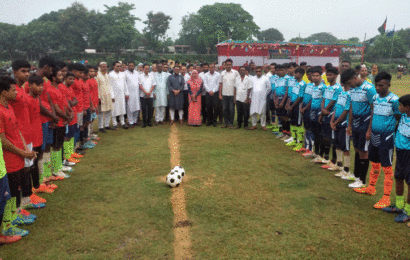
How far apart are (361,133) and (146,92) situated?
6.88 metres

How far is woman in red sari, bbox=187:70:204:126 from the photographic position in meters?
10.0

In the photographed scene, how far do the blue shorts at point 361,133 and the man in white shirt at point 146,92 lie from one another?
265 inches

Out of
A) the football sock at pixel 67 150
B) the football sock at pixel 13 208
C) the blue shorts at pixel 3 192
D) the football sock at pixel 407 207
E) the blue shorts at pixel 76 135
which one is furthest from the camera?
the blue shorts at pixel 76 135

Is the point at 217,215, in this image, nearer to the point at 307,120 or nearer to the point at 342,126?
the point at 342,126

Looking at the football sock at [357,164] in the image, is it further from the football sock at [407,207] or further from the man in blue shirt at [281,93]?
the man in blue shirt at [281,93]

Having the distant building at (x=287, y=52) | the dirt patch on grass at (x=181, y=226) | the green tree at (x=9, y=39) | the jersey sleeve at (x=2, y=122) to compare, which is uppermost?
the green tree at (x=9, y=39)

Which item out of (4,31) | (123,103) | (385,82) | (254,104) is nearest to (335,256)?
(385,82)

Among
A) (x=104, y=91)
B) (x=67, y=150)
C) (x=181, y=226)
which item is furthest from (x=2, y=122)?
(x=104, y=91)

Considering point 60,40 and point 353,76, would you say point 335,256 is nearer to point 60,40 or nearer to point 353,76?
point 353,76

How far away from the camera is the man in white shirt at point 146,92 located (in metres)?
9.86

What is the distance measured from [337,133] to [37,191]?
17.7ft

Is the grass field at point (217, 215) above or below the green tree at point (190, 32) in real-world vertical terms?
below

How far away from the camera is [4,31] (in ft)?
175

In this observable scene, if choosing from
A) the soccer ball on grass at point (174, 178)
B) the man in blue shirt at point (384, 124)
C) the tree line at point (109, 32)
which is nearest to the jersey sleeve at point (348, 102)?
the man in blue shirt at point (384, 124)
